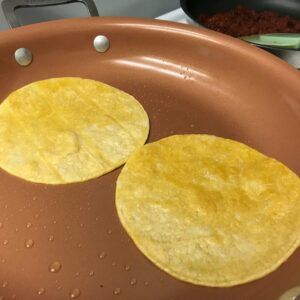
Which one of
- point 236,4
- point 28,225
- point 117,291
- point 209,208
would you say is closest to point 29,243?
point 28,225

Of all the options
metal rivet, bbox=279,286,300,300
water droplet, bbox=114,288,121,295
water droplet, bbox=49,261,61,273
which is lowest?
metal rivet, bbox=279,286,300,300

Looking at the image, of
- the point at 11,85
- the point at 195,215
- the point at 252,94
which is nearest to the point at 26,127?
the point at 11,85

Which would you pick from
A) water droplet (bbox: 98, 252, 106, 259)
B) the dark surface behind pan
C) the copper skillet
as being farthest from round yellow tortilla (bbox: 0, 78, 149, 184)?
the dark surface behind pan

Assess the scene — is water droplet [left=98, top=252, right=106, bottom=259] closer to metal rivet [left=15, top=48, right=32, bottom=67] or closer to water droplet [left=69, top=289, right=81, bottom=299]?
water droplet [left=69, top=289, right=81, bottom=299]

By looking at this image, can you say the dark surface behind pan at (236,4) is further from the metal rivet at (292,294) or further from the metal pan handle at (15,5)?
the metal rivet at (292,294)

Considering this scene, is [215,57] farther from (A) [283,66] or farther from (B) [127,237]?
(B) [127,237]
